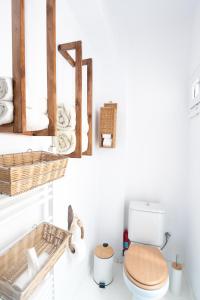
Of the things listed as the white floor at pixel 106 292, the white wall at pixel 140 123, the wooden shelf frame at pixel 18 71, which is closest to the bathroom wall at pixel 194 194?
the white wall at pixel 140 123

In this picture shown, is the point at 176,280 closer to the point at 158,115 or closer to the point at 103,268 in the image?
the point at 103,268

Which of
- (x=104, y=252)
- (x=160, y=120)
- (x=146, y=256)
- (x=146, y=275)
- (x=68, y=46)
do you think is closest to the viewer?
(x=68, y=46)

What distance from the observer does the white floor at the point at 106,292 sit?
1649 millimetres

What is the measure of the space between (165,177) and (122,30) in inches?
60.8

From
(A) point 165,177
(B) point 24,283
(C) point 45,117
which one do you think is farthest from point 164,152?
(B) point 24,283

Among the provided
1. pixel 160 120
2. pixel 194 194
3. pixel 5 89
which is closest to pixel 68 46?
pixel 5 89

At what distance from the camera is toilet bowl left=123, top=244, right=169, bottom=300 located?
128cm

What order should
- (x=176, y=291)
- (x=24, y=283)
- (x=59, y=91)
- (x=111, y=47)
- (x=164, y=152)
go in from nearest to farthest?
(x=24, y=283) → (x=59, y=91) → (x=176, y=291) → (x=111, y=47) → (x=164, y=152)

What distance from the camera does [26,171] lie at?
604 millimetres

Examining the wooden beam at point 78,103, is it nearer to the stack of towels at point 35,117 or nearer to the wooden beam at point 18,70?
the stack of towels at point 35,117

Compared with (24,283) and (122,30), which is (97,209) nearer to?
(24,283)

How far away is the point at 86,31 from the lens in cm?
156

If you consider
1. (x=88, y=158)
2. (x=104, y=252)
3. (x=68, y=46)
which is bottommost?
(x=104, y=252)

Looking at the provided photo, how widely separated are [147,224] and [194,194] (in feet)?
1.72
